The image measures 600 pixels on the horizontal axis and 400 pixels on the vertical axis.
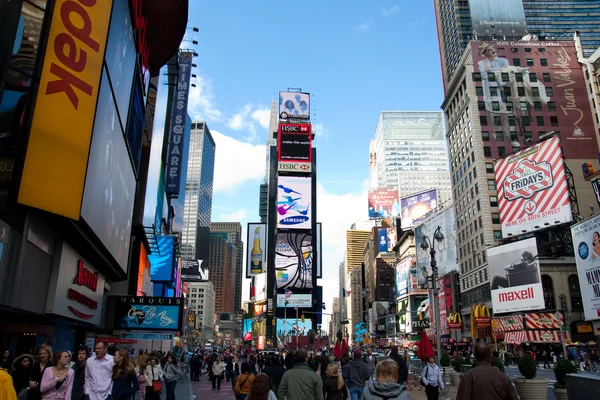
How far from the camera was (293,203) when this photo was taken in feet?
393

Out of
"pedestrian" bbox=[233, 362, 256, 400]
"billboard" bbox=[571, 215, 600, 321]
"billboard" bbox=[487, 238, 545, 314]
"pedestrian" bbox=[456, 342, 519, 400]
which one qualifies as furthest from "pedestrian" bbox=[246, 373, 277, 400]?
"billboard" bbox=[487, 238, 545, 314]

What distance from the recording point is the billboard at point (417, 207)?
120 meters

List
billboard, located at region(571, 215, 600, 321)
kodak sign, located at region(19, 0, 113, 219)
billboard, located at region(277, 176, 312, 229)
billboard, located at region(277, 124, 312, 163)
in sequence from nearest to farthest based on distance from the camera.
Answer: kodak sign, located at region(19, 0, 113, 219)
billboard, located at region(571, 215, 600, 321)
billboard, located at region(277, 176, 312, 229)
billboard, located at region(277, 124, 312, 163)

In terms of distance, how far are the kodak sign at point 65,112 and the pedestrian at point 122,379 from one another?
5.33 meters

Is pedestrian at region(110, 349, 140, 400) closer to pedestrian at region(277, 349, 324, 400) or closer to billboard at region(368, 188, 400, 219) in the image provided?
pedestrian at region(277, 349, 324, 400)

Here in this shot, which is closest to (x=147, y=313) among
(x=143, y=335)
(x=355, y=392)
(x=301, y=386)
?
(x=143, y=335)

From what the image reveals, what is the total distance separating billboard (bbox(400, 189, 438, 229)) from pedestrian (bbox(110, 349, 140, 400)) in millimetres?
113938

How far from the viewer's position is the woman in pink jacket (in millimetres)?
7145

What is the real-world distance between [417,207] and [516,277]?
2565 inches

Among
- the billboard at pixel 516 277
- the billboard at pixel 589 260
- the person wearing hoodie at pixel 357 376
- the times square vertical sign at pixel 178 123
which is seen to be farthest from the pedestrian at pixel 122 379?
the billboard at pixel 516 277

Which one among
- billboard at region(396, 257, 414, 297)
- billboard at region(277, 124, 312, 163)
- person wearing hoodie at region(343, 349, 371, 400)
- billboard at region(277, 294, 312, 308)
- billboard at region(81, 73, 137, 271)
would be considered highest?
billboard at region(277, 124, 312, 163)

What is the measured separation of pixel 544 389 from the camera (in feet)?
41.9

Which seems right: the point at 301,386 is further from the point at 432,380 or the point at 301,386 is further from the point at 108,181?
the point at 108,181

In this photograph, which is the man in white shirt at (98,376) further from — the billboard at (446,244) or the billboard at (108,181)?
the billboard at (446,244)
